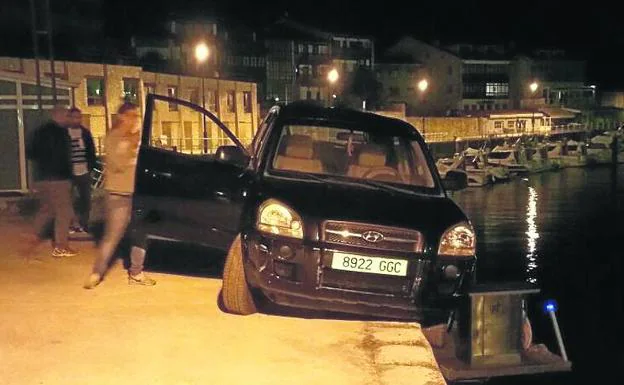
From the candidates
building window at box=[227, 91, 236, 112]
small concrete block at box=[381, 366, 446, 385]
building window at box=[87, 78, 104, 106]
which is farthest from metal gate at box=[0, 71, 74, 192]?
building window at box=[227, 91, 236, 112]

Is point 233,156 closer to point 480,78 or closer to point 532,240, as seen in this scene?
point 532,240

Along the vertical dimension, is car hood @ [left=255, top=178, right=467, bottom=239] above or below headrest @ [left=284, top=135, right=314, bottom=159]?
below

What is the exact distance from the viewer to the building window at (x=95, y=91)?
37094 millimetres

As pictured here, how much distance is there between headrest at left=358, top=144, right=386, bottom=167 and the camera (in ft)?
27.6

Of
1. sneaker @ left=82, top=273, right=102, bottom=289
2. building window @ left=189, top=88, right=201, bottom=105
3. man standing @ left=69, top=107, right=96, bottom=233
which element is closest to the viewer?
sneaker @ left=82, top=273, right=102, bottom=289

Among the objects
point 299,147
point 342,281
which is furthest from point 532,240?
point 342,281

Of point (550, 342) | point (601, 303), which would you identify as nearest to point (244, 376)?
point (550, 342)

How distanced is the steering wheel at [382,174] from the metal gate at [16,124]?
414 inches

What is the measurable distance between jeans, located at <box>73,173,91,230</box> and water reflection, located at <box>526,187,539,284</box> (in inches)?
409

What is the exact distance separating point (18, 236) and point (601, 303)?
1329 centimetres

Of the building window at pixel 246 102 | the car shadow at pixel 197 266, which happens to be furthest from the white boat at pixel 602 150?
the car shadow at pixel 197 266

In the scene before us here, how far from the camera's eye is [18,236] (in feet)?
40.7

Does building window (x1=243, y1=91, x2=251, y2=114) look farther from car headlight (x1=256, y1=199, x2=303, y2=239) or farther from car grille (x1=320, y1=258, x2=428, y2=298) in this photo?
car grille (x1=320, y1=258, x2=428, y2=298)

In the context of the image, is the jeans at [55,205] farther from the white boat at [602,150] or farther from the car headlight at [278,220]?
the white boat at [602,150]
